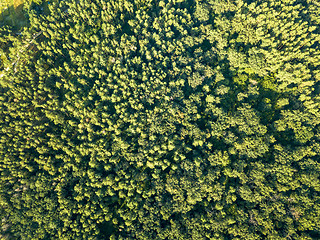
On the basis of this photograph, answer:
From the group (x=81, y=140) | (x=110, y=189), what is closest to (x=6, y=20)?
(x=81, y=140)

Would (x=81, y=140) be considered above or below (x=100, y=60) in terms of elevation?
below

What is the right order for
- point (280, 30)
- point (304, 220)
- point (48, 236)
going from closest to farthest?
point (304, 220) → point (48, 236) → point (280, 30)

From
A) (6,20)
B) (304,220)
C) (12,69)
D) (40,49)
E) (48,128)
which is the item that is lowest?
(304,220)

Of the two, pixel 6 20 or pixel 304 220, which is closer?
pixel 304 220

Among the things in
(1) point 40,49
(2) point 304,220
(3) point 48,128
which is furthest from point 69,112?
(2) point 304,220

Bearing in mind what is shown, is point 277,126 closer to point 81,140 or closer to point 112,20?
point 81,140

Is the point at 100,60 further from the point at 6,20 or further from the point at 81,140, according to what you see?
the point at 6,20

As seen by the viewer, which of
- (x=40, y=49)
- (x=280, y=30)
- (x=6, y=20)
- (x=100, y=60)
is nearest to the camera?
(x=280, y=30)
